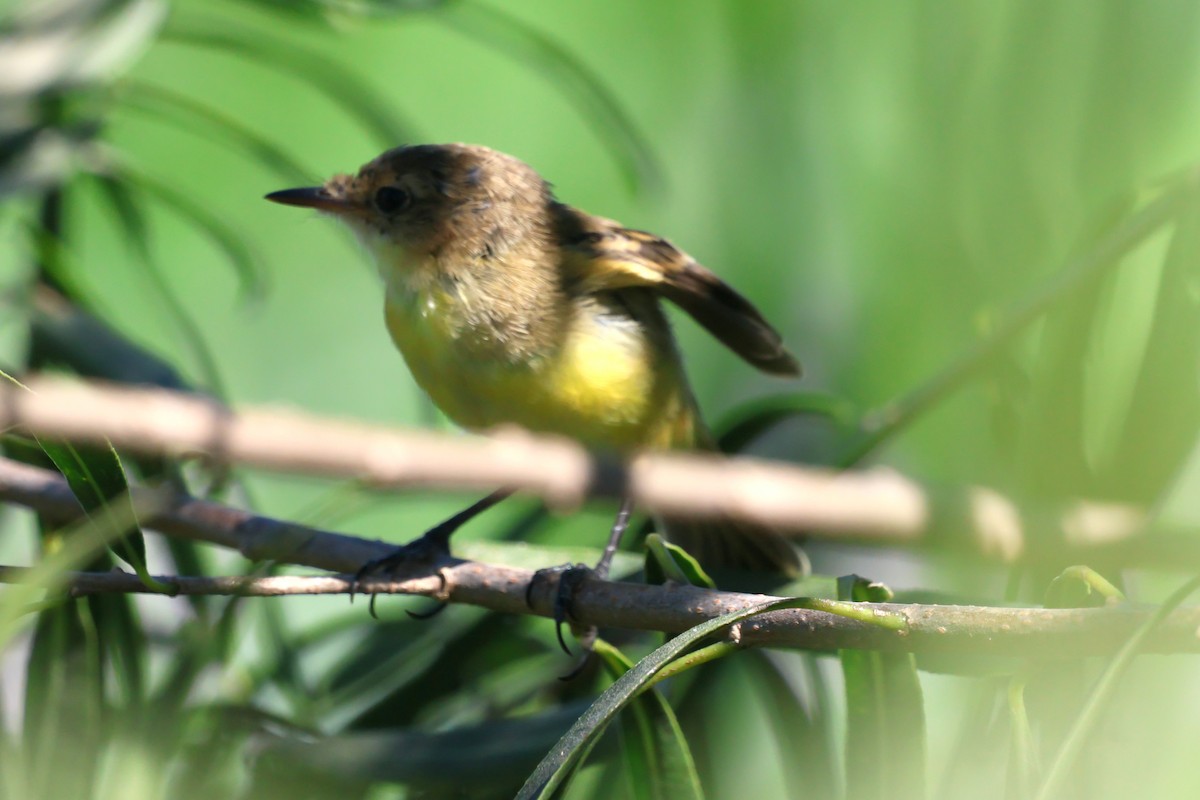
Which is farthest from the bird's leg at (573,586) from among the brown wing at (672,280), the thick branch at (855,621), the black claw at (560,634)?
the brown wing at (672,280)

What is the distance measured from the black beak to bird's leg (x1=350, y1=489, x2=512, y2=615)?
659 mm

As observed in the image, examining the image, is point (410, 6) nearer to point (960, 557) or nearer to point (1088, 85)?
point (960, 557)

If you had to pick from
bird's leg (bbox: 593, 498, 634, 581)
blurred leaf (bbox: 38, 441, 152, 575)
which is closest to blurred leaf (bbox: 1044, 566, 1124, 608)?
blurred leaf (bbox: 38, 441, 152, 575)

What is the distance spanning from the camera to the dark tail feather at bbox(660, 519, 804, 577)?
2.16m

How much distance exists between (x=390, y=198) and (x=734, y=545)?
3.20 ft

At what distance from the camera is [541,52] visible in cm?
229

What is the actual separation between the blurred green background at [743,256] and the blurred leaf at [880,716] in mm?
31

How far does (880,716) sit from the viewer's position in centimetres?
106

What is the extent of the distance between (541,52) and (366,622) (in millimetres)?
1093

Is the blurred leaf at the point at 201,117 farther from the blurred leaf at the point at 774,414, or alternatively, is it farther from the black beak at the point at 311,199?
the blurred leaf at the point at 774,414

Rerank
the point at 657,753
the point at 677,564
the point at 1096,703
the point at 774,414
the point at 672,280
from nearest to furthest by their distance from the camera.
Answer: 1. the point at 1096,703
2. the point at 657,753
3. the point at 677,564
4. the point at 774,414
5. the point at 672,280

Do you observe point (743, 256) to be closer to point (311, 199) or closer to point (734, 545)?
point (734, 545)

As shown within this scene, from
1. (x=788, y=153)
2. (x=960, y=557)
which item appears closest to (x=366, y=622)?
(x=788, y=153)

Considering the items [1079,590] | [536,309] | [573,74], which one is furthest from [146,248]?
[1079,590]
